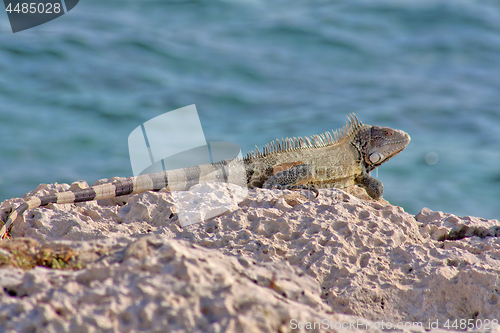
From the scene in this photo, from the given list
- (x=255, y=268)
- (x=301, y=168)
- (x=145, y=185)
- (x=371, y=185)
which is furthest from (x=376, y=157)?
(x=255, y=268)

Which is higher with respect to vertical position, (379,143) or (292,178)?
(379,143)

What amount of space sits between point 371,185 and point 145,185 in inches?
130

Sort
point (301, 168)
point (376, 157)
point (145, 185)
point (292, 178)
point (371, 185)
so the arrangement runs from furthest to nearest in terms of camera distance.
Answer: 1. point (376, 157)
2. point (371, 185)
3. point (301, 168)
4. point (292, 178)
5. point (145, 185)

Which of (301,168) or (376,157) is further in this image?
(376,157)

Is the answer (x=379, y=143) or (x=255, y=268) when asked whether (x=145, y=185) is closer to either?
(x=255, y=268)

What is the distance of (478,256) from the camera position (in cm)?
385

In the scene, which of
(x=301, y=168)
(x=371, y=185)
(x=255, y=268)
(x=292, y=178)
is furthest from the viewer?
(x=371, y=185)

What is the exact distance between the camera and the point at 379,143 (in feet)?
23.0

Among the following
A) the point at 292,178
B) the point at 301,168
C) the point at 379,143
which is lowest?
the point at 292,178

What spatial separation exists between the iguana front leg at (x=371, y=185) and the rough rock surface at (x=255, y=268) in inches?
64.3

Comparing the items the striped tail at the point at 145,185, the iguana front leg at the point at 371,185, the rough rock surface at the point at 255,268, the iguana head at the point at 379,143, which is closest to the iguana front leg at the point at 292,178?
the striped tail at the point at 145,185

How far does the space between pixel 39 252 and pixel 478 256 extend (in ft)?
11.0

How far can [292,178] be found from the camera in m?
5.92

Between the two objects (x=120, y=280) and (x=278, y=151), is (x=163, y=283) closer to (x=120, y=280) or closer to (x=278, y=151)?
(x=120, y=280)
